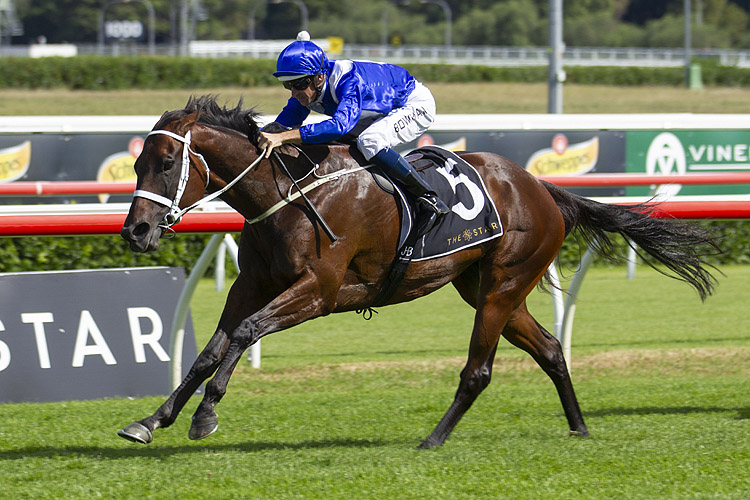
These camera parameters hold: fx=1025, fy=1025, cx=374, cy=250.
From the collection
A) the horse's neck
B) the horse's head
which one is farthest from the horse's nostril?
the horse's neck

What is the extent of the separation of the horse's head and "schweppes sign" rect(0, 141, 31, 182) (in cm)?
586

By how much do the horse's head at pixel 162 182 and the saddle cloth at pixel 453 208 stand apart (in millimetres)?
829

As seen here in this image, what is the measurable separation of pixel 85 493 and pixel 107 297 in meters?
1.78

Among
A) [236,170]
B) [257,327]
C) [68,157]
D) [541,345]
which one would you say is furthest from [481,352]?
[68,157]

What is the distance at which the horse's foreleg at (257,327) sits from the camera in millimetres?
3426

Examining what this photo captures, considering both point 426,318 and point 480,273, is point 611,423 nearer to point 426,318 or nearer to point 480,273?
point 480,273

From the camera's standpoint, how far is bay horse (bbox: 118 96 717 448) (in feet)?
11.3

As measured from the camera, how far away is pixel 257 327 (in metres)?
3.48

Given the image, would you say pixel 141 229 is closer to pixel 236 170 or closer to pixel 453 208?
pixel 236 170

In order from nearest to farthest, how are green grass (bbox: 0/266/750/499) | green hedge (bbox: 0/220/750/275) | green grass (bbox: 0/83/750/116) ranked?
green grass (bbox: 0/266/750/499), green hedge (bbox: 0/220/750/275), green grass (bbox: 0/83/750/116)

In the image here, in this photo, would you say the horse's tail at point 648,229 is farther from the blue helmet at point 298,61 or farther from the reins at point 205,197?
the blue helmet at point 298,61

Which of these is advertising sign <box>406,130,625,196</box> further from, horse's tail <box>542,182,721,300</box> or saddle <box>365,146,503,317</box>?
saddle <box>365,146,503,317</box>

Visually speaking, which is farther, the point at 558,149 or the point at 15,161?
the point at 558,149

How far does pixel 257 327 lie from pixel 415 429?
1.09 metres
